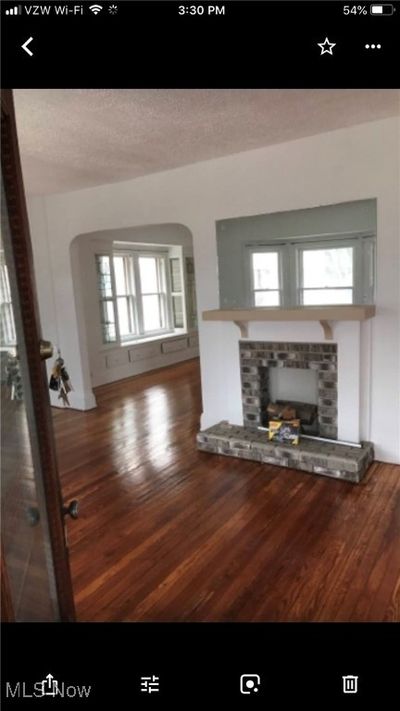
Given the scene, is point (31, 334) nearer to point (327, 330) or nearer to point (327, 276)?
point (327, 330)

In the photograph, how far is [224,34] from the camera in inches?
36.5

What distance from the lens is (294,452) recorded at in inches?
121

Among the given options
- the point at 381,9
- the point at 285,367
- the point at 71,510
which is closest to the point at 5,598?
the point at 71,510

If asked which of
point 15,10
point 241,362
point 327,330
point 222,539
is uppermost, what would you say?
point 15,10

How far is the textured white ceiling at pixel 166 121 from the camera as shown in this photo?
2139mm

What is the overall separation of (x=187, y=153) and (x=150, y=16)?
247cm

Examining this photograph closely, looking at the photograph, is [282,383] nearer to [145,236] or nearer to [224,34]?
[224,34]

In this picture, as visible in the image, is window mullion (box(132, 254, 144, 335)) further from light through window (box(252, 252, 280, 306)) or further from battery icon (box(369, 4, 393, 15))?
battery icon (box(369, 4, 393, 15))

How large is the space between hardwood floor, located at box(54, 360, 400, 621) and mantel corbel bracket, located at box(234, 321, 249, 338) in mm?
1025

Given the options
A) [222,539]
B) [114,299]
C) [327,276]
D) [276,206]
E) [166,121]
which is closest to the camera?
[222,539]

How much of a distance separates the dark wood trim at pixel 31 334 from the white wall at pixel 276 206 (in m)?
2.51

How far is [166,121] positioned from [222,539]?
7.84ft

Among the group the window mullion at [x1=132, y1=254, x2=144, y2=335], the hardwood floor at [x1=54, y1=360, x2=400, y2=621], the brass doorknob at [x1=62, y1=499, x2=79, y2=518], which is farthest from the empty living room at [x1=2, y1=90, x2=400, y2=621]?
the window mullion at [x1=132, y1=254, x2=144, y2=335]
